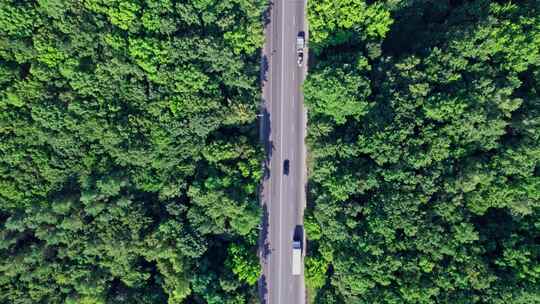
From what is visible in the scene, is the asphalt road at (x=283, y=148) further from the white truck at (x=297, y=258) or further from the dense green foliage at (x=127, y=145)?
the dense green foliage at (x=127, y=145)

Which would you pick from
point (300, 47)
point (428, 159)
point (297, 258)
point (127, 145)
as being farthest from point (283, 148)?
point (127, 145)

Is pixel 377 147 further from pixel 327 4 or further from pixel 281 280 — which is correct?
pixel 281 280

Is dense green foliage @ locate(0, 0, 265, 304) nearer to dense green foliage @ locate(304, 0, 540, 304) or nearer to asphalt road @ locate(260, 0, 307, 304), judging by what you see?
asphalt road @ locate(260, 0, 307, 304)

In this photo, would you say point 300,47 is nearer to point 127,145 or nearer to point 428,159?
point 428,159

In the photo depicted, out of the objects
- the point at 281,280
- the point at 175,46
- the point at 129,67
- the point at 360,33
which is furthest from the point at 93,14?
the point at 281,280

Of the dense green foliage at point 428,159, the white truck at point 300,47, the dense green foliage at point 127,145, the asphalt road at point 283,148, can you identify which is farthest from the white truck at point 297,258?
the white truck at point 300,47

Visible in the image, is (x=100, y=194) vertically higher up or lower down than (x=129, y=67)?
lower down
